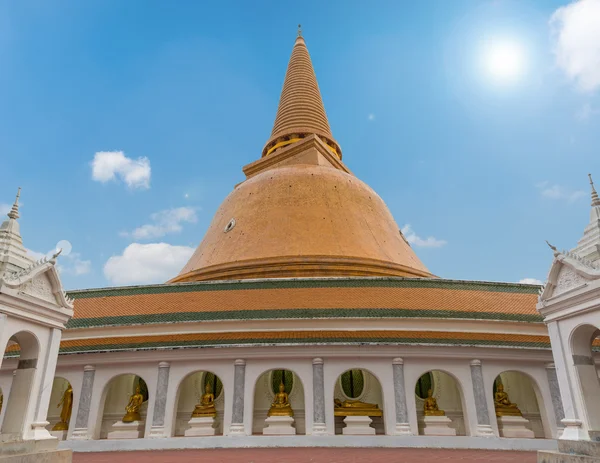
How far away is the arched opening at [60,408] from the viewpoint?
41.3ft

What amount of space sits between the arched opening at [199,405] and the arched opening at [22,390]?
4.75 m

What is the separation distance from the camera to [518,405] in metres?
12.9

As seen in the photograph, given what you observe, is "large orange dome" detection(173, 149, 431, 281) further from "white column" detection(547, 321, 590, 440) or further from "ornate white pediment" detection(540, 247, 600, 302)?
"white column" detection(547, 321, 590, 440)

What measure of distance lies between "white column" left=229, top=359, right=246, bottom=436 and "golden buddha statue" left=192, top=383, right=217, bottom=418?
1.12 meters

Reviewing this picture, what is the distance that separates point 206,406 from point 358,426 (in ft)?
13.8

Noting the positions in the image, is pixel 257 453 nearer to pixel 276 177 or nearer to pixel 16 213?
pixel 16 213

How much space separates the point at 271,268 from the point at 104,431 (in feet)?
24.4

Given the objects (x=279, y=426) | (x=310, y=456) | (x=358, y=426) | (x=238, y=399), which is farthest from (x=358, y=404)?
(x=310, y=456)

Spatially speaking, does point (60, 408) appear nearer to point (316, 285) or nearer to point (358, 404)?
point (316, 285)

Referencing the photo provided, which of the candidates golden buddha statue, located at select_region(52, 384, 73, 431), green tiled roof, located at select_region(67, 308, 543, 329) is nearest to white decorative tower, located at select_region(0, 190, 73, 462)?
green tiled roof, located at select_region(67, 308, 543, 329)

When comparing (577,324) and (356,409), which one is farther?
(356,409)

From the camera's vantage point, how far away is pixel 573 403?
24.6 ft

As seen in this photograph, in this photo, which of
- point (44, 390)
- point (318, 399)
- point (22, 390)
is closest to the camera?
point (22, 390)

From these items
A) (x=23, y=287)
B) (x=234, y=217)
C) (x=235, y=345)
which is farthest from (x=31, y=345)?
(x=234, y=217)
